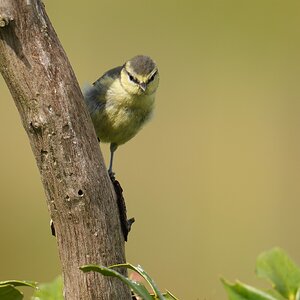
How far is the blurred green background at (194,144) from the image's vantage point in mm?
2449

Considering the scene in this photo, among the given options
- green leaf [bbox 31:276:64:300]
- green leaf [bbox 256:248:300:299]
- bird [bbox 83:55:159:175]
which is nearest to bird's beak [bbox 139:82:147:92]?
bird [bbox 83:55:159:175]

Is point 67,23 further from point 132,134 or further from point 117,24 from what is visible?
point 132,134

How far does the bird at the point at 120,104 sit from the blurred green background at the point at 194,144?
71 centimetres

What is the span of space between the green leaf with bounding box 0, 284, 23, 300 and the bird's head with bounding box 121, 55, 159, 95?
3.56 ft

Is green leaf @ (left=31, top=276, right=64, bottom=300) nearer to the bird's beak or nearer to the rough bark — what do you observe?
the rough bark

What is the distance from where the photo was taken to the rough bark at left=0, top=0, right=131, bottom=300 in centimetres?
83

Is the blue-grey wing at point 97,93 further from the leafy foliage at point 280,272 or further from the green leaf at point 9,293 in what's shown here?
the leafy foliage at point 280,272

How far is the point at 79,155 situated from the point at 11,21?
0.16 meters

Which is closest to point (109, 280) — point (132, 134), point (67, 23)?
point (132, 134)

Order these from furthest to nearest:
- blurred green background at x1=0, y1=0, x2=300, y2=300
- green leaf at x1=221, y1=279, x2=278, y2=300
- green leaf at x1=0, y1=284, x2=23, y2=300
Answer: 1. blurred green background at x1=0, y1=0, x2=300, y2=300
2. green leaf at x1=0, y1=284, x2=23, y2=300
3. green leaf at x1=221, y1=279, x2=278, y2=300

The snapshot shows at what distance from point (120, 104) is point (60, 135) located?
87cm

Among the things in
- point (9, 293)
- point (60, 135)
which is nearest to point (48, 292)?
point (9, 293)

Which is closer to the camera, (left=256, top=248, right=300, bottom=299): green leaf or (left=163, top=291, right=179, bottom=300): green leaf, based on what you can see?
(left=256, top=248, right=300, bottom=299): green leaf

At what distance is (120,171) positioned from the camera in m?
2.52
